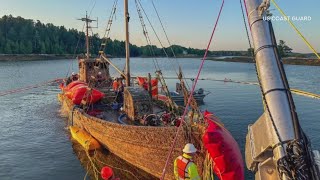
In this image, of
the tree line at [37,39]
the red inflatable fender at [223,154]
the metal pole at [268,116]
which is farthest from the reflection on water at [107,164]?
the tree line at [37,39]

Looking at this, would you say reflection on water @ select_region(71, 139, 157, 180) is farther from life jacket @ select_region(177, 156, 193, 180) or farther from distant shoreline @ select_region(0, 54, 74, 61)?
distant shoreline @ select_region(0, 54, 74, 61)

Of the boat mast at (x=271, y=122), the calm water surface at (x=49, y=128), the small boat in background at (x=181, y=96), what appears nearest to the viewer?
the boat mast at (x=271, y=122)

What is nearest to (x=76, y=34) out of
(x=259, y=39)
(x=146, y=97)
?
(x=146, y=97)

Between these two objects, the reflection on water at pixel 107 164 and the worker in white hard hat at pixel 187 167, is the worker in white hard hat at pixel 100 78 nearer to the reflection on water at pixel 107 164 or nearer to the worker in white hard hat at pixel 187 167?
the reflection on water at pixel 107 164

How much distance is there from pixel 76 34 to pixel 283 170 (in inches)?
7277

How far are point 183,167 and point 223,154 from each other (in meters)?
1.12

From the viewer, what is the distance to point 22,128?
88.2ft

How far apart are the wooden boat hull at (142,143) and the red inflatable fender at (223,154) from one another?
2744mm

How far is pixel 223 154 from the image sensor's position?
8.34 meters

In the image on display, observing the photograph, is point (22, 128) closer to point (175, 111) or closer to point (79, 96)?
point (79, 96)

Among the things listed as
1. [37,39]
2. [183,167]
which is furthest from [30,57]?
[183,167]

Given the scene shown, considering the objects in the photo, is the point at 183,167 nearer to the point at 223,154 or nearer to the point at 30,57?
the point at 223,154

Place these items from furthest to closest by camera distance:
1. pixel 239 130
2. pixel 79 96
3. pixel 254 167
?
pixel 239 130, pixel 79 96, pixel 254 167

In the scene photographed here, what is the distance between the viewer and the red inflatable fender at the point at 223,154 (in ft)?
26.0
